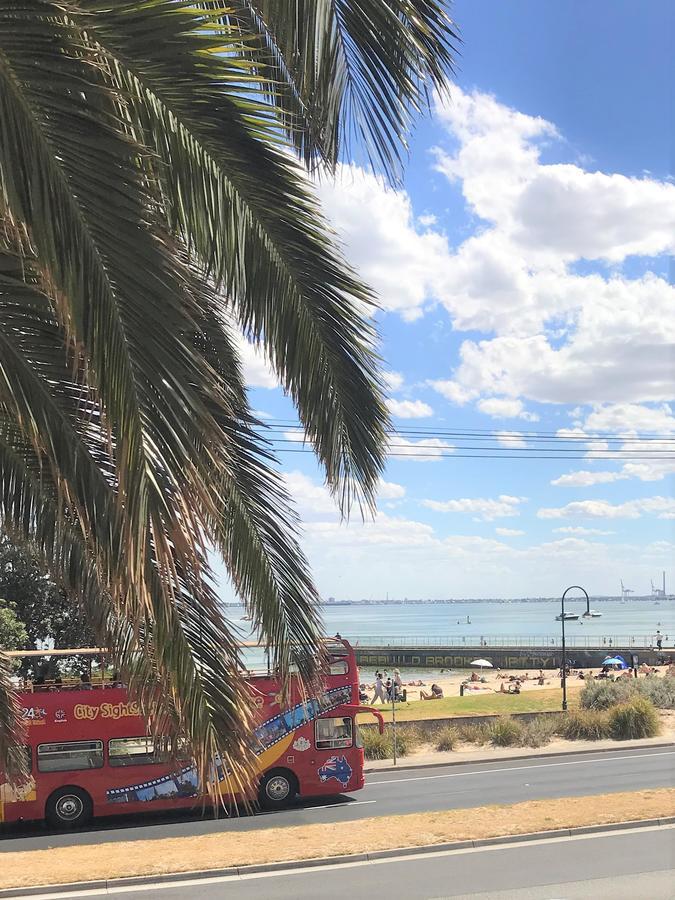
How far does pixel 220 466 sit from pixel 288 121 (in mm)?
2580

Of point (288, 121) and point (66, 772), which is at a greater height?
point (288, 121)

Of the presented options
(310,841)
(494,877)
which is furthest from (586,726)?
(494,877)

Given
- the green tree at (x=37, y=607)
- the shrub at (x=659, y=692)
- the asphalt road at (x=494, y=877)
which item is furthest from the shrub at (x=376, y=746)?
the asphalt road at (x=494, y=877)

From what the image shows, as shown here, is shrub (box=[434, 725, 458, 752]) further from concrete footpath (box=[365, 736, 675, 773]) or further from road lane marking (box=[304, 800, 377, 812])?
road lane marking (box=[304, 800, 377, 812])

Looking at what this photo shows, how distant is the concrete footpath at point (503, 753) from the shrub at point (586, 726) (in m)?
0.50

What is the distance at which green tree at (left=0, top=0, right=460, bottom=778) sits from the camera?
9.33 ft

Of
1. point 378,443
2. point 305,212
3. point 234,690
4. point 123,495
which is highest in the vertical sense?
point 305,212

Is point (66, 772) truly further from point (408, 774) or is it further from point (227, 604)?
point (227, 604)

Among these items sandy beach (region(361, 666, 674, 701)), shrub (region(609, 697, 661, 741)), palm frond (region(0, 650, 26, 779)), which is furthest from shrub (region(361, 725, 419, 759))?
palm frond (region(0, 650, 26, 779))

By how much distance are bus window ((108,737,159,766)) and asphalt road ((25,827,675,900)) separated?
7693 millimetres

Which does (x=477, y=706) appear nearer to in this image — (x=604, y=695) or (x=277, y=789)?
(x=604, y=695)

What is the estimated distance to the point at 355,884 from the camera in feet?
38.6

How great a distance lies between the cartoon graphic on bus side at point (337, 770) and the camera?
21.0 metres

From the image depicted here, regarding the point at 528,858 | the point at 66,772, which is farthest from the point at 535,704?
the point at 528,858
